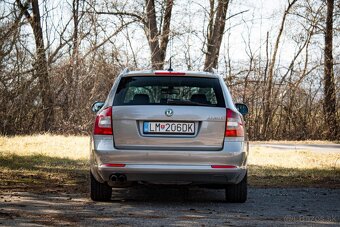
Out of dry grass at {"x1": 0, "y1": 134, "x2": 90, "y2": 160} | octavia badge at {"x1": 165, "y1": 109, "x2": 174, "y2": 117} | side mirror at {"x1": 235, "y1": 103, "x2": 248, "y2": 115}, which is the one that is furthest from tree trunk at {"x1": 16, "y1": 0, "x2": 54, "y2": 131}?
octavia badge at {"x1": 165, "y1": 109, "x2": 174, "y2": 117}

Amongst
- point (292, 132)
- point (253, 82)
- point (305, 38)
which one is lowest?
point (292, 132)

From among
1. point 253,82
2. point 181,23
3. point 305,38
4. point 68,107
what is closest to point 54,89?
point 68,107

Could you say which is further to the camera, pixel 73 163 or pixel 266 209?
pixel 73 163

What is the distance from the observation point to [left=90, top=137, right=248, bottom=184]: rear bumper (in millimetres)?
7750

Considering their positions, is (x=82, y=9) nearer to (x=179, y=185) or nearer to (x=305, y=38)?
(x=305, y=38)

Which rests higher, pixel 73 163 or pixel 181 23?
pixel 181 23

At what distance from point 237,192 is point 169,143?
4.17 feet

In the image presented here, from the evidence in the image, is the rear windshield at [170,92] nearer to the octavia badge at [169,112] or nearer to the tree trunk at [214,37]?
the octavia badge at [169,112]

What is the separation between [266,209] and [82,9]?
22012mm

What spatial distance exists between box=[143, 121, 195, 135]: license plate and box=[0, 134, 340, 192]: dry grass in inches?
96.5

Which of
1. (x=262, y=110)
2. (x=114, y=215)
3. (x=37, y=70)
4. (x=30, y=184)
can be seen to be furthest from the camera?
(x=262, y=110)

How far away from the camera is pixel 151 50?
95.5 ft

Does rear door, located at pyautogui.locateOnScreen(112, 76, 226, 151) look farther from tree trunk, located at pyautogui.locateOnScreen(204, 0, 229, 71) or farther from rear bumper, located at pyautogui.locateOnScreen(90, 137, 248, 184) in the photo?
tree trunk, located at pyautogui.locateOnScreen(204, 0, 229, 71)

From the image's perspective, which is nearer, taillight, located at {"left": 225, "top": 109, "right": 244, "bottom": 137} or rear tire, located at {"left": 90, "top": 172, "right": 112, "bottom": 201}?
taillight, located at {"left": 225, "top": 109, "right": 244, "bottom": 137}
